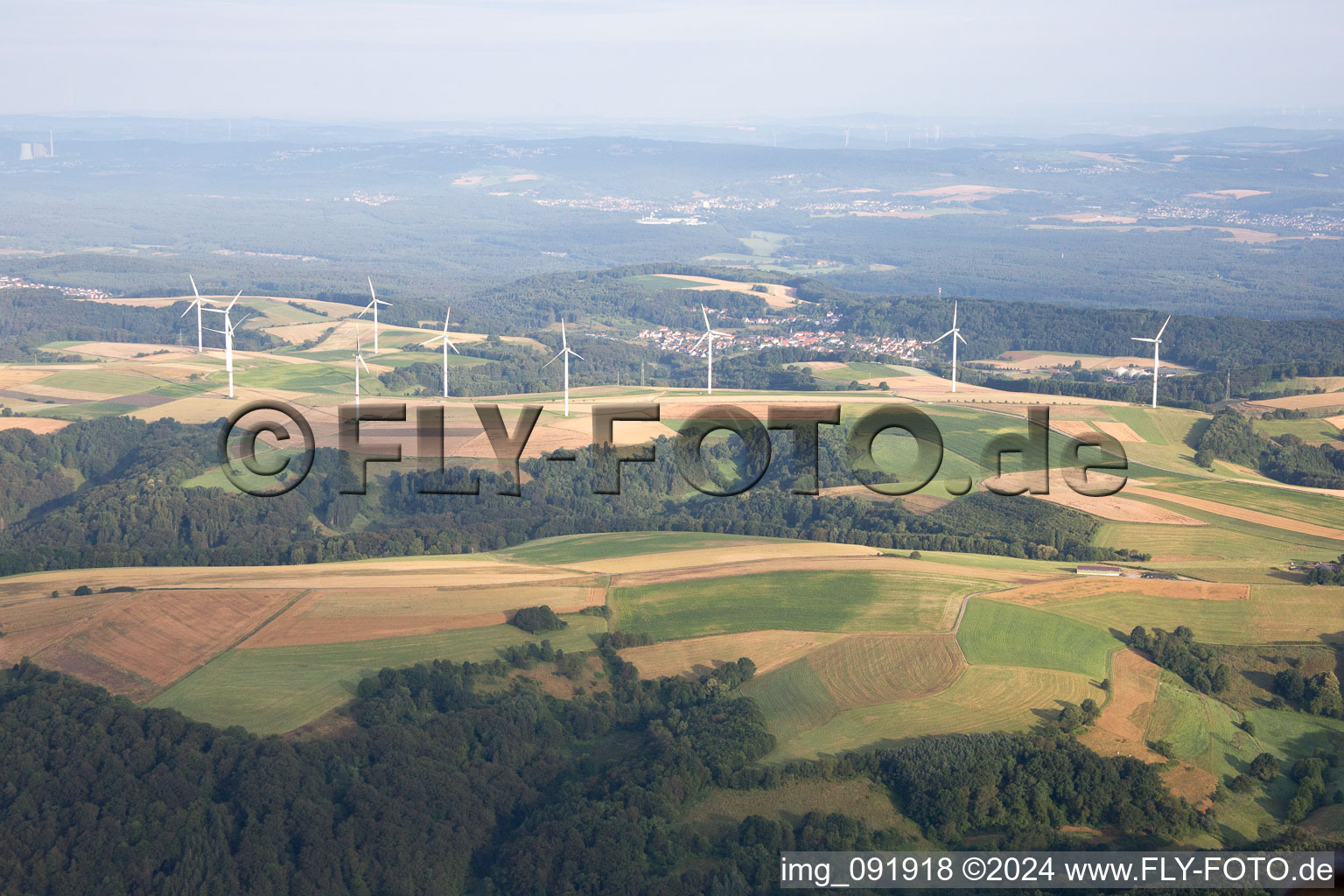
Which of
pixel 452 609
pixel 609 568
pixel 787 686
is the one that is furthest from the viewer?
pixel 609 568

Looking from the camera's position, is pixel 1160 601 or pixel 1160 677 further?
pixel 1160 601

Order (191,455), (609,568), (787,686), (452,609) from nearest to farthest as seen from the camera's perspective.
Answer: (787,686)
(452,609)
(609,568)
(191,455)

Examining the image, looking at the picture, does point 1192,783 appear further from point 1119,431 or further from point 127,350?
point 127,350

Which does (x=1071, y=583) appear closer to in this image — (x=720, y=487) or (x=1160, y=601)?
(x=1160, y=601)

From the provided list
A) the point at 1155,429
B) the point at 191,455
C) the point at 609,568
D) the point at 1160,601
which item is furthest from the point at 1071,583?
the point at 191,455

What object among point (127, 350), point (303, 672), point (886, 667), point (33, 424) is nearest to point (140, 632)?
point (303, 672)
